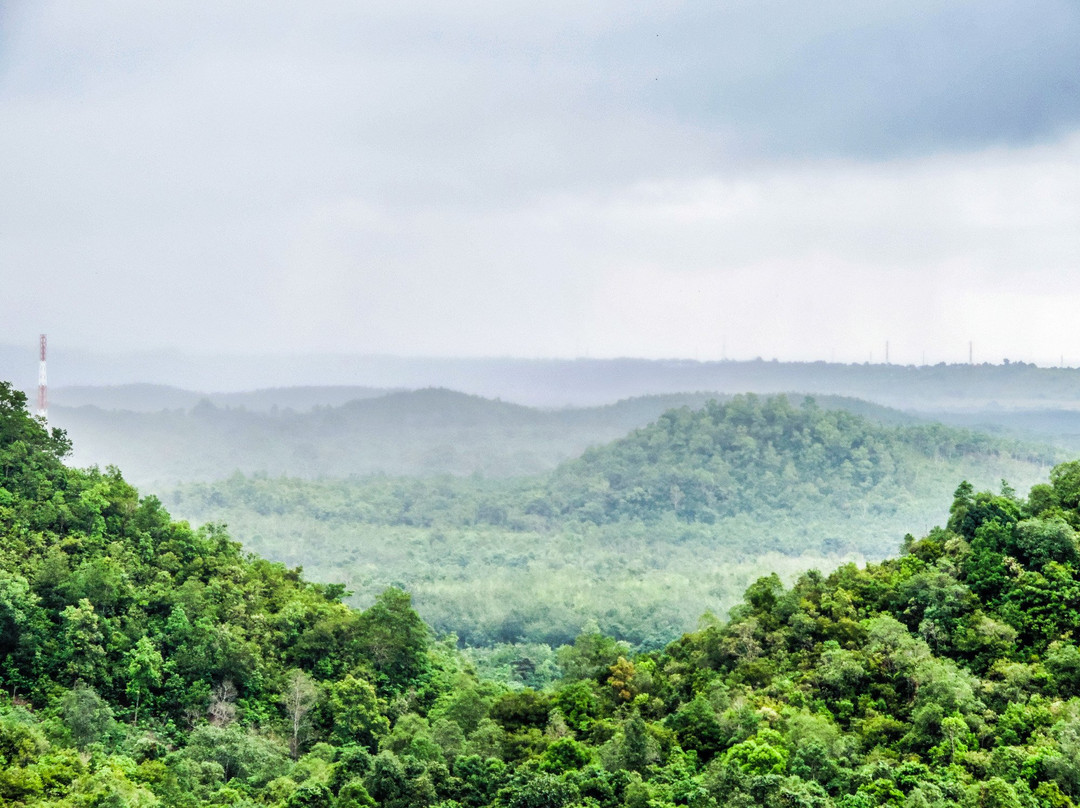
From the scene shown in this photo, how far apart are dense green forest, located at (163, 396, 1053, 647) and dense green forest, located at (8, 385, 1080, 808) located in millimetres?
54396

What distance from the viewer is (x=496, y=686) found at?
46656mm

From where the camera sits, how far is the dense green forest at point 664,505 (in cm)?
11069

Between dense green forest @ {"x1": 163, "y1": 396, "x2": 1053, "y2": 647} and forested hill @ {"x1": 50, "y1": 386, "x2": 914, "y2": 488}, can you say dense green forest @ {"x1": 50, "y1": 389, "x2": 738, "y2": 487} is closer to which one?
forested hill @ {"x1": 50, "y1": 386, "x2": 914, "y2": 488}

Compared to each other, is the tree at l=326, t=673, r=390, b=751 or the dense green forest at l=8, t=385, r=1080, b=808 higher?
the dense green forest at l=8, t=385, r=1080, b=808

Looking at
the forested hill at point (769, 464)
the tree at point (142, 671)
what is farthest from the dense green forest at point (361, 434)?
the tree at point (142, 671)

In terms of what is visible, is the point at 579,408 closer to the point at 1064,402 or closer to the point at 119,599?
the point at 1064,402

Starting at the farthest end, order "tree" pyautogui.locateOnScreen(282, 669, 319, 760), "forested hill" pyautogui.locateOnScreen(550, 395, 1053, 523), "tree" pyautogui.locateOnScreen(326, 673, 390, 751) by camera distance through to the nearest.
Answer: "forested hill" pyautogui.locateOnScreen(550, 395, 1053, 523) → "tree" pyautogui.locateOnScreen(326, 673, 390, 751) → "tree" pyautogui.locateOnScreen(282, 669, 319, 760)

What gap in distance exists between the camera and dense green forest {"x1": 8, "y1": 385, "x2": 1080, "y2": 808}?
100 ft

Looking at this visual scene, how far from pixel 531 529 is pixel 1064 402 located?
8071 cm

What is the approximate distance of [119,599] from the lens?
133ft

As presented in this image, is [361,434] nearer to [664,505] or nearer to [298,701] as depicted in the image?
[664,505]

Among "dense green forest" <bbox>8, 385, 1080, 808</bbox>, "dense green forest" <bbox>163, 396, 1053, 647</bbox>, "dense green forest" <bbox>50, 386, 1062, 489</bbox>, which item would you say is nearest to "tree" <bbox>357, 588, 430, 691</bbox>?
"dense green forest" <bbox>8, 385, 1080, 808</bbox>

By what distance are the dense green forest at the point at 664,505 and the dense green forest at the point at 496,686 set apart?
54396 millimetres

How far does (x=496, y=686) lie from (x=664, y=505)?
84171 mm
